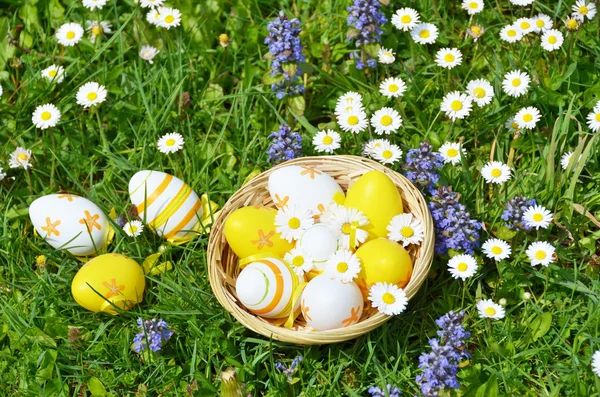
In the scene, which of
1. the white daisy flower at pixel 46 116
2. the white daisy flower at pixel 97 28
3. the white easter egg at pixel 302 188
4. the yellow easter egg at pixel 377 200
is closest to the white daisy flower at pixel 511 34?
the yellow easter egg at pixel 377 200

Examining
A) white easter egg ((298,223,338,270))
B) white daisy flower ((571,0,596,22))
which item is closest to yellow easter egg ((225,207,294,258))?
white easter egg ((298,223,338,270))

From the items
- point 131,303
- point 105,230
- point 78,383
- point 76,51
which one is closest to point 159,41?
point 76,51

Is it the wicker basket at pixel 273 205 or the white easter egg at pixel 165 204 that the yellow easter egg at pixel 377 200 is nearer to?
the wicker basket at pixel 273 205

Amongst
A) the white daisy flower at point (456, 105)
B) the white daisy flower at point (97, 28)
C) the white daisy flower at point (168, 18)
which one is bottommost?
the white daisy flower at point (97, 28)

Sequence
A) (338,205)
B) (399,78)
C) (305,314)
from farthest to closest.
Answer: (399,78) → (338,205) → (305,314)

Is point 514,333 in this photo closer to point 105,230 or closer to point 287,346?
point 287,346

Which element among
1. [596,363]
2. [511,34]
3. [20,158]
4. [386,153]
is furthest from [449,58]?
[20,158]
